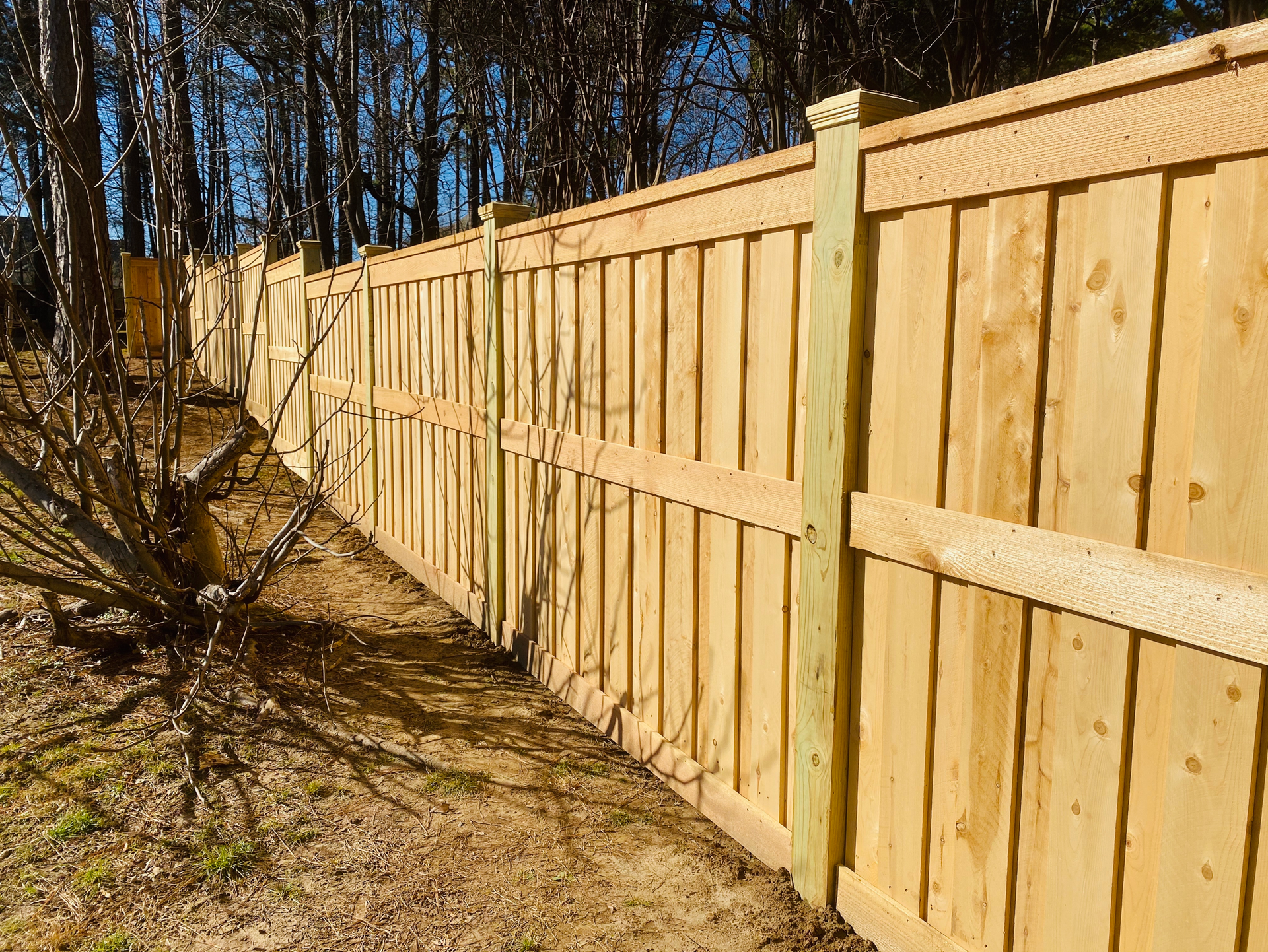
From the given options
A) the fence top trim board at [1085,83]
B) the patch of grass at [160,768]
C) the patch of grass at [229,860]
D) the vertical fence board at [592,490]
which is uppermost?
the fence top trim board at [1085,83]

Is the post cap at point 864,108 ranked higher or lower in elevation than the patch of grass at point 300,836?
higher

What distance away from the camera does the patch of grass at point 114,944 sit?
2439 millimetres

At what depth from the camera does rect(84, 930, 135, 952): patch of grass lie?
244 centimetres

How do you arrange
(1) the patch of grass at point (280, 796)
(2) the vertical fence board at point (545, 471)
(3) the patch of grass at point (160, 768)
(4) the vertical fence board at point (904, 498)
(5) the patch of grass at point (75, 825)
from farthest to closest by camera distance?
(2) the vertical fence board at point (545, 471)
(3) the patch of grass at point (160, 768)
(1) the patch of grass at point (280, 796)
(5) the patch of grass at point (75, 825)
(4) the vertical fence board at point (904, 498)

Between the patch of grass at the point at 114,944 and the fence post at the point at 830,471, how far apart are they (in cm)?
181

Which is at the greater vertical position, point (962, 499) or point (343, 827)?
point (962, 499)

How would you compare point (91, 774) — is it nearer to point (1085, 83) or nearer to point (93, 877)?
point (93, 877)

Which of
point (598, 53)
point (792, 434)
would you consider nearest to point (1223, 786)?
point (792, 434)

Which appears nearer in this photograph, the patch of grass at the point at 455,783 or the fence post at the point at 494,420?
the patch of grass at the point at 455,783

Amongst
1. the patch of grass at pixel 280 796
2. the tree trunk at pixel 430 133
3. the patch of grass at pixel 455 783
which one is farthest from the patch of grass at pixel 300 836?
the tree trunk at pixel 430 133

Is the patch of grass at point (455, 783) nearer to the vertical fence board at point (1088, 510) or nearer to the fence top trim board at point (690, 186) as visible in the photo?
the vertical fence board at point (1088, 510)

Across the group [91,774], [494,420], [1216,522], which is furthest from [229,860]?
[1216,522]

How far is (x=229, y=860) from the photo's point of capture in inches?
112

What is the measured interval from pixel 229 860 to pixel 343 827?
0.36 m
